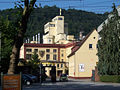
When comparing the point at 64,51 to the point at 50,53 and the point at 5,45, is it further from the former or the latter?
the point at 5,45

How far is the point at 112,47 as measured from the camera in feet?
150

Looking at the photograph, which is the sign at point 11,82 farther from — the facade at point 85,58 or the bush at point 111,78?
the facade at point 85,58

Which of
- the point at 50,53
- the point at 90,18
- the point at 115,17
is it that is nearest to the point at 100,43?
the point at 115,17

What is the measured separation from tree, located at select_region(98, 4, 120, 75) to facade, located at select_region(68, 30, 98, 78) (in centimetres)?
2388

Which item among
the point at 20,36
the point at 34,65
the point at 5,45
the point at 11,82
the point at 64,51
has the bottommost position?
the point at 11,82

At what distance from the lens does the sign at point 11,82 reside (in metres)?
16.1

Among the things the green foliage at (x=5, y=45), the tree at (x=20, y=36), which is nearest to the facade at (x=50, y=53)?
the green foliage at (x=5, y=45)

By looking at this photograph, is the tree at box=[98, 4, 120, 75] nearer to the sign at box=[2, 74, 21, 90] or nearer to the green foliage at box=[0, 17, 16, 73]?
the green foliage at box=[0, 17, 16, 73]

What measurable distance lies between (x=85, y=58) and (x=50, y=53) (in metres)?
33.2

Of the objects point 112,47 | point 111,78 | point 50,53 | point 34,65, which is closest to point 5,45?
point 112,47

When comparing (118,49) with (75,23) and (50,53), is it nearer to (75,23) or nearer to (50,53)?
(50,53)

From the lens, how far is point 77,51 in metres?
70.8

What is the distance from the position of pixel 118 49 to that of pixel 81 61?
26511mm

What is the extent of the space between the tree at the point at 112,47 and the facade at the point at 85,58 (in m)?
23.9
